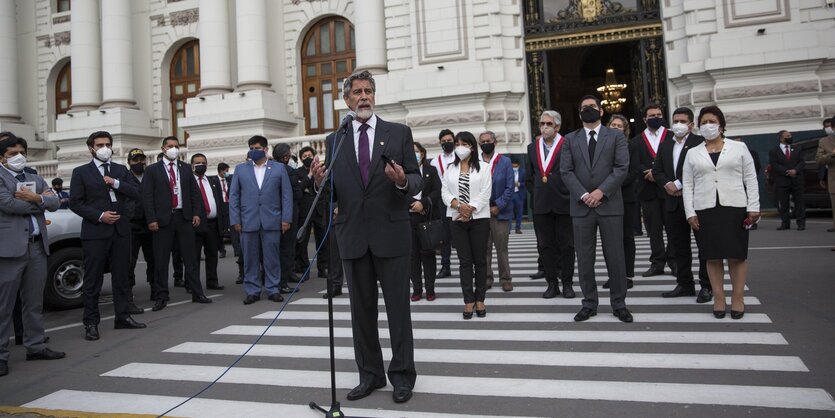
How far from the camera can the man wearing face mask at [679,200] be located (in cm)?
714

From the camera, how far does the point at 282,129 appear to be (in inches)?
855

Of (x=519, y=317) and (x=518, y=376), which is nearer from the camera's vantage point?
(x=518, y=376)

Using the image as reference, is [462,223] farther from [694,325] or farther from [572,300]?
[694,325]

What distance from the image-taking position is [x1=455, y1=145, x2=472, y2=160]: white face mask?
6973 mm

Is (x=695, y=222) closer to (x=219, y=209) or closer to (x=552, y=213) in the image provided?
(x=552, y=213)

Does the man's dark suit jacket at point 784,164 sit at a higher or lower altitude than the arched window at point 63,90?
lower

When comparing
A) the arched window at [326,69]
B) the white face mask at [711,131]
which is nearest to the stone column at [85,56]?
the arched window at [326,69]

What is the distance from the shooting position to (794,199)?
1308 cm

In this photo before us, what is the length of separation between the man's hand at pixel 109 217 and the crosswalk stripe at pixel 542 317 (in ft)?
6.52

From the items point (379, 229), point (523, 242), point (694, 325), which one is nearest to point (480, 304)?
point (694, 325)

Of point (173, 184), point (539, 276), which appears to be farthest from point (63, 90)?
point (539, 276)

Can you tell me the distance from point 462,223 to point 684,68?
12.6 meters

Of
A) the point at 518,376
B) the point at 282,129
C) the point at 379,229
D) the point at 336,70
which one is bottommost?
the point at 518,376

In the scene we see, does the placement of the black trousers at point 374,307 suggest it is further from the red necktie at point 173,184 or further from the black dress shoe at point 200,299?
the red necktie at point 173,184
